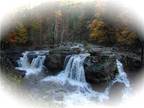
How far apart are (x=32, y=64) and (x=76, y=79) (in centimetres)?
381

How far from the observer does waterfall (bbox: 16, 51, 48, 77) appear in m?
18.8

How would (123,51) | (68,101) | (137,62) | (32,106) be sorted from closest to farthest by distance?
(32,106)
(68,101)
(137,62)
(123,51)

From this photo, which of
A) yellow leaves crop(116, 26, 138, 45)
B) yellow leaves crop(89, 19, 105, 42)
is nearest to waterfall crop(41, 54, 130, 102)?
yellow leaves crop(116, 26, 138, 45)

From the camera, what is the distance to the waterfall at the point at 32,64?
61.7ft

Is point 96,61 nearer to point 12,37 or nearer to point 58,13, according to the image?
point 12,37

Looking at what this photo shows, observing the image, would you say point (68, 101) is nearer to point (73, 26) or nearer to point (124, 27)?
point (124, 27)

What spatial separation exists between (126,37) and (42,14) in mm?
7695

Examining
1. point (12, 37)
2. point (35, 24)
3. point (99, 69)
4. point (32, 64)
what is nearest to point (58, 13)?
point (35, 24)

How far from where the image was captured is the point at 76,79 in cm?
1719

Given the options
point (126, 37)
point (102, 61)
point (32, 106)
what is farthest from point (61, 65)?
point (32, 106)

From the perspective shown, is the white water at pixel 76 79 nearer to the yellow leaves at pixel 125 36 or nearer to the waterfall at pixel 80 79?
the waterfall at pixel 80 79

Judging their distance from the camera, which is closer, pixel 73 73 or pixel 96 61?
pixel 96 61

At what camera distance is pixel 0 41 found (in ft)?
63.9

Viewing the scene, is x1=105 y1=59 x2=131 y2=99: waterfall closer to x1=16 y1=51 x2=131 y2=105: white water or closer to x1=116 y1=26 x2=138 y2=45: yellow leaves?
x1=16 y1=51 x2=131 y2=105: white water
